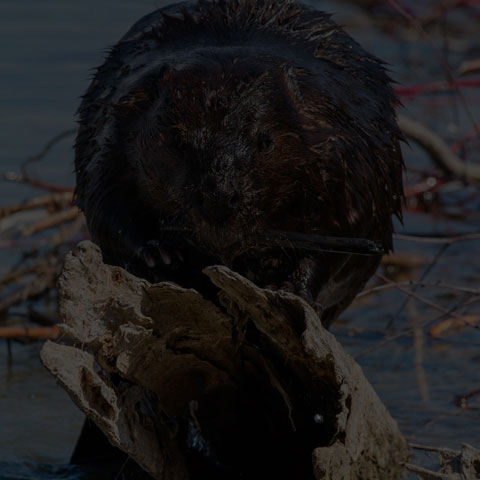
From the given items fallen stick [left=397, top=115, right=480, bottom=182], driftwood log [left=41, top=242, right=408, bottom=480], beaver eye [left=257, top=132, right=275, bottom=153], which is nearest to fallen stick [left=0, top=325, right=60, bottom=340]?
driftwood log [left=41, top=242, right=408, bottom=480]

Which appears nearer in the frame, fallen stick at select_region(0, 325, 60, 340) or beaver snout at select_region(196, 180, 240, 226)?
beaver snout at select_region(196, 180, 240, 226)

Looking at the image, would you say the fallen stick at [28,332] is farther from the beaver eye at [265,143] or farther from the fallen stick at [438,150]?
the fallen stick at [438,150]

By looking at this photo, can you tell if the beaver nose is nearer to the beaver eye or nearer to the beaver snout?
the beaver snout

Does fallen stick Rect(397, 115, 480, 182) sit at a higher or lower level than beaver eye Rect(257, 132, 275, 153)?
lower

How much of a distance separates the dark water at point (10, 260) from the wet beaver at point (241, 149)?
1.09ft

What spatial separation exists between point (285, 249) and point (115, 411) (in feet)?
2.60

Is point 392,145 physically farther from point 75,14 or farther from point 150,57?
point 75,14

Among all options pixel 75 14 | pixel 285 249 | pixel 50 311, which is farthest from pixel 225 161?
pixel 75 14

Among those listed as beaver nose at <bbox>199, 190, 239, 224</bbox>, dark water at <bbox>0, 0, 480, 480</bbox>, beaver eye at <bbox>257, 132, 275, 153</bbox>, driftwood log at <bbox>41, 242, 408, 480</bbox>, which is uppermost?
beaver eye at <bbox>257, 132, 275, 153</bbox>

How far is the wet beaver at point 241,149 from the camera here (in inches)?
121

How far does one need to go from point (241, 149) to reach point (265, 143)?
0.35 feet

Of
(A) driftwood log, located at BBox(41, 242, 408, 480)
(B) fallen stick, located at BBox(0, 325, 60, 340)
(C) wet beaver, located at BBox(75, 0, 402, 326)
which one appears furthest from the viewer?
(B) fallen stick, located at BBox(0, 325, 60, 340)

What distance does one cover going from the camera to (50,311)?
205 inches

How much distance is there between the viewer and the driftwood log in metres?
2.73
